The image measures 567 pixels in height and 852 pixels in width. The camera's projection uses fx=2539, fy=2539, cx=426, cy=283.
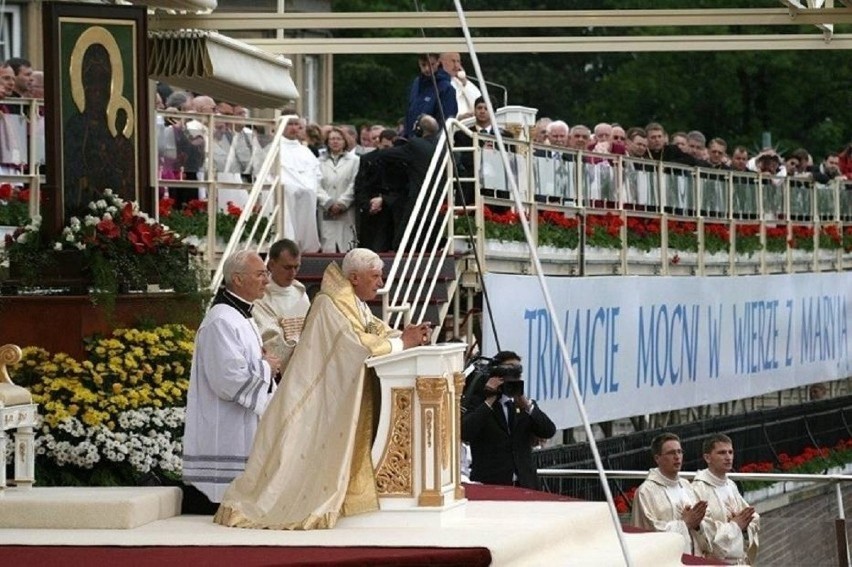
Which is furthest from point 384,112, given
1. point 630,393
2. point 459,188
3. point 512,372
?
point 512,372

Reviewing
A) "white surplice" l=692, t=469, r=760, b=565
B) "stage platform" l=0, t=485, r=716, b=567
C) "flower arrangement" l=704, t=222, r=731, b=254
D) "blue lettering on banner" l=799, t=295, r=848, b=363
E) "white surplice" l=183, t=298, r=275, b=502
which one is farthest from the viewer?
"blue lettering on banner" l=799, t=295, r=848, b=363

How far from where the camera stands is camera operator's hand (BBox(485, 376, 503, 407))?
17.2 m

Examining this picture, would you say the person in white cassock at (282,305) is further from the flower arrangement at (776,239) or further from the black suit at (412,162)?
the flower arrangement at (776,239)

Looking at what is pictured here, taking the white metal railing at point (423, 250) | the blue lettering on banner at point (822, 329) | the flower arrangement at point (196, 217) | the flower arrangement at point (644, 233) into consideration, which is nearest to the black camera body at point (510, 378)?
the white metal railing at point (423, 250)

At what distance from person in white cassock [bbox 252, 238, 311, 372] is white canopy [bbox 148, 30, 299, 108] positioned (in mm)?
Result: 1487

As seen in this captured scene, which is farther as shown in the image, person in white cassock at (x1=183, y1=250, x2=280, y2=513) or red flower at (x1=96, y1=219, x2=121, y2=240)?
red flower at (x1=96, y1=219, x2=121, y2=240)

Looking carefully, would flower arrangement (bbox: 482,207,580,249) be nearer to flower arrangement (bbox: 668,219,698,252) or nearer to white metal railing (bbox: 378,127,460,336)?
white metal railing (bbox: 378,127,460,336)

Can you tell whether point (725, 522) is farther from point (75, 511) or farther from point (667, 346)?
point (667, 346)

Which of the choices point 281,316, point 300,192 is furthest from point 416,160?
point 281,316

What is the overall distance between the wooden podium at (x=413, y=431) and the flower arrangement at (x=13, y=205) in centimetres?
516

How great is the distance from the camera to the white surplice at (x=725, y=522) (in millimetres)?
16656

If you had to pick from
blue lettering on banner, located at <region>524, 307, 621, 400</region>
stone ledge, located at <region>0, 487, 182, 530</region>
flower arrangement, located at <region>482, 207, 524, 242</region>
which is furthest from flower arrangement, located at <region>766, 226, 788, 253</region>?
stone ledge, located at <region>0, 487, 182, 530</region>

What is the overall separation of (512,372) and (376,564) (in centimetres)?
→ 511

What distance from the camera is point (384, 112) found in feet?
164
